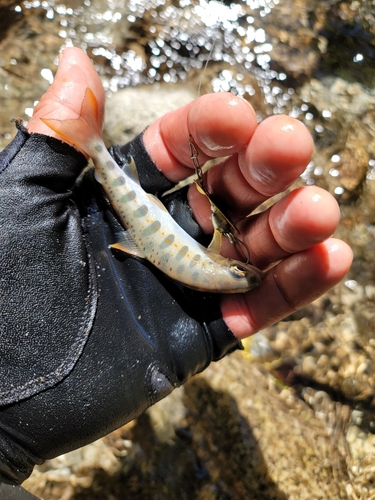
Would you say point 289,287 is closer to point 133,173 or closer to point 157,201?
point 157,201

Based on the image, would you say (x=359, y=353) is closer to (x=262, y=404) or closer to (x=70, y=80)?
(x=262, y=404)

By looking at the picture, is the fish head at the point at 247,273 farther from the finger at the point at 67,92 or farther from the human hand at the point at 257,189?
the finger at the point at 67,92

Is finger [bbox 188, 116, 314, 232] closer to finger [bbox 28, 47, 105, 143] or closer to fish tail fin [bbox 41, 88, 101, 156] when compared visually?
fish tail fin [bbox 41, 88, 101, 156]

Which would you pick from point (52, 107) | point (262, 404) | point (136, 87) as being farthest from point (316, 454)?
point (136, 87)

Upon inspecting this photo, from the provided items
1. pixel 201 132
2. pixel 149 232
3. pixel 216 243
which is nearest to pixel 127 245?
pixel 149 232

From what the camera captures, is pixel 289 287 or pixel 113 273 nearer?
pixel 289 287

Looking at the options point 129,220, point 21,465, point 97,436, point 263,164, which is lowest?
point 97,436

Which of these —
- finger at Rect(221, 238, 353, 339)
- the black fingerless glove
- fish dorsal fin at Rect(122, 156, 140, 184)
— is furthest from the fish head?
fish dorsal fin at Rect(122, 156, 140, 184)
